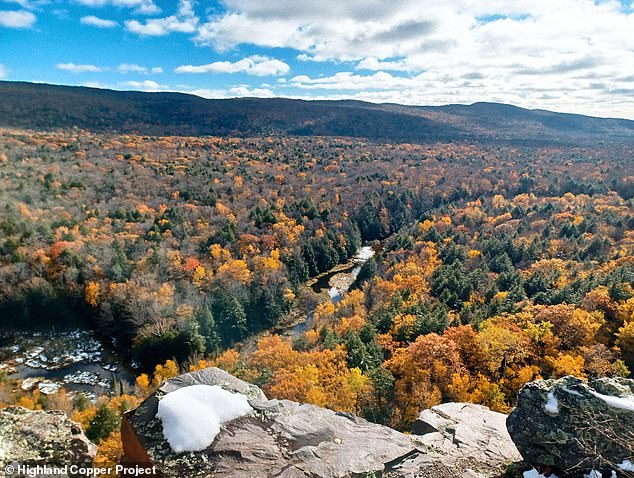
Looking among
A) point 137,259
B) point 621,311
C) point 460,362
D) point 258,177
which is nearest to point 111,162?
point 258,177

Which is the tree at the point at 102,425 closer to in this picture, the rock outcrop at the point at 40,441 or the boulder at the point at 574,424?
the rock outcrop at the point at 40,441

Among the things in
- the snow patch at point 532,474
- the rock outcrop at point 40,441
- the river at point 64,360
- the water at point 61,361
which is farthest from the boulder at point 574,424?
the water at point 61,361

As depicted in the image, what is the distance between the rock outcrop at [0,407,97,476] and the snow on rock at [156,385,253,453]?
2.24 meters

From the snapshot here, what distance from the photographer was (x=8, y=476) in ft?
26.0

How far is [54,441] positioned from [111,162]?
13282 centimetres

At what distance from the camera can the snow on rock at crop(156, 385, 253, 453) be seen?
37.2 feet

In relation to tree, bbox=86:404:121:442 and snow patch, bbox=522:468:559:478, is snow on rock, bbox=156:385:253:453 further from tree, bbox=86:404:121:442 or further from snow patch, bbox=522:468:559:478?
tree, bbox=86:404:121:442

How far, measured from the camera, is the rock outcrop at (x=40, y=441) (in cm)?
862

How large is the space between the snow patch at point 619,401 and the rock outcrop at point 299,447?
4136 millimetres

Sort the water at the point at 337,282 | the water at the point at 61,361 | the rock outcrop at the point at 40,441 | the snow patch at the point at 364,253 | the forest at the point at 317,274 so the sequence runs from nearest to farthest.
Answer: the rock outcrop at the point at 40,441
the forest at the point at 317,274
the water at the point at 61,361
the water at the point at 337,282
the snow patch at the point at 364,253

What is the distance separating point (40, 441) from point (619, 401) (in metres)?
16.1

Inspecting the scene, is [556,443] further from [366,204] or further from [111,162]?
[111,162]

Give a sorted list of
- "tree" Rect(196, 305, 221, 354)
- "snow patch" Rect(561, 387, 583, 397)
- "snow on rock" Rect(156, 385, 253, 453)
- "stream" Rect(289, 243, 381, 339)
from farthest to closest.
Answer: "stream" Rect(289, 243, 381, 339) < "tree" Rect(196, 305, 221, 354) < "snow patch" Rect(561, 387, 583, 397) < "snow on rock" Rect(156, 385, 253, 453)

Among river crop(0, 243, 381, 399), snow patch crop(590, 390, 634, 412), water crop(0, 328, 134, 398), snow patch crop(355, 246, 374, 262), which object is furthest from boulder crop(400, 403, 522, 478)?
snow patch crop(355, 246, 374, 262)
